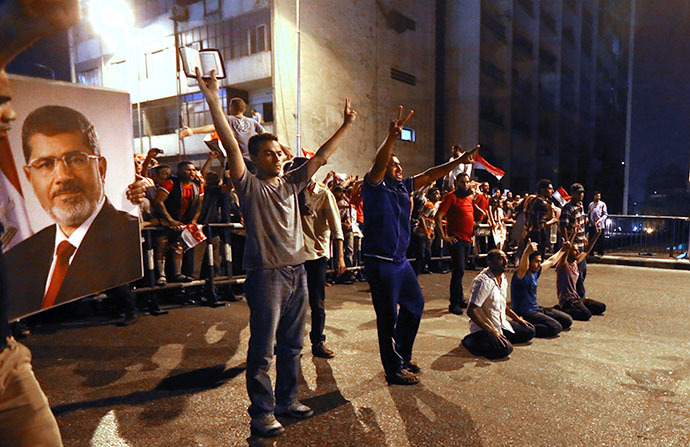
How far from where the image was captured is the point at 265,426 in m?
3.14

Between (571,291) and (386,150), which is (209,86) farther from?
(571,291)

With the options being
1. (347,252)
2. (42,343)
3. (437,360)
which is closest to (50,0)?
(437,360)

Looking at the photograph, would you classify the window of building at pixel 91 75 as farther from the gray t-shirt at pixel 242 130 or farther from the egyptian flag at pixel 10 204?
the egyptian flag at pixel 10 204

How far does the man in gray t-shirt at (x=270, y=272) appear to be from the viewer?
313 cm

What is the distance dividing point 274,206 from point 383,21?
23.5 meters

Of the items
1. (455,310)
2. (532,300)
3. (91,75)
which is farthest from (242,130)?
(91,75)

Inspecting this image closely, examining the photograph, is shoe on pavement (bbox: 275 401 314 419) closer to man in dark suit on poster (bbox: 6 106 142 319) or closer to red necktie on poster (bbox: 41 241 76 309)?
man in dark suit on poster (bbox: 6 106 142 319)

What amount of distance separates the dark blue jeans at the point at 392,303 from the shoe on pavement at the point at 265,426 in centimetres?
125

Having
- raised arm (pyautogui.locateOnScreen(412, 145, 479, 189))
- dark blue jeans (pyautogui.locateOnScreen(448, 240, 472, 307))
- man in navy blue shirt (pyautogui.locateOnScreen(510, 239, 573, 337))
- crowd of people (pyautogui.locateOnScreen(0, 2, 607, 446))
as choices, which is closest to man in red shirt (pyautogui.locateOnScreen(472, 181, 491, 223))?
crowd of people (pyautogui.locateOnScreen(0, 2, 607, 446))

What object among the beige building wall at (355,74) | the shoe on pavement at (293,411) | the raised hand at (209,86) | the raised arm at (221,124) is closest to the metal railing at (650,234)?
the beige building wall at (355,74)

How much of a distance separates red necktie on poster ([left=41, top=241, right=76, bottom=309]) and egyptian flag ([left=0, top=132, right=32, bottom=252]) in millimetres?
299

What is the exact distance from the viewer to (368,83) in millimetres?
23391

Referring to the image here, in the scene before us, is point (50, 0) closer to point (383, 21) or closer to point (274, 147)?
point (274, 147)

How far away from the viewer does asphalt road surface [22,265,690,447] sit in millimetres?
3232
